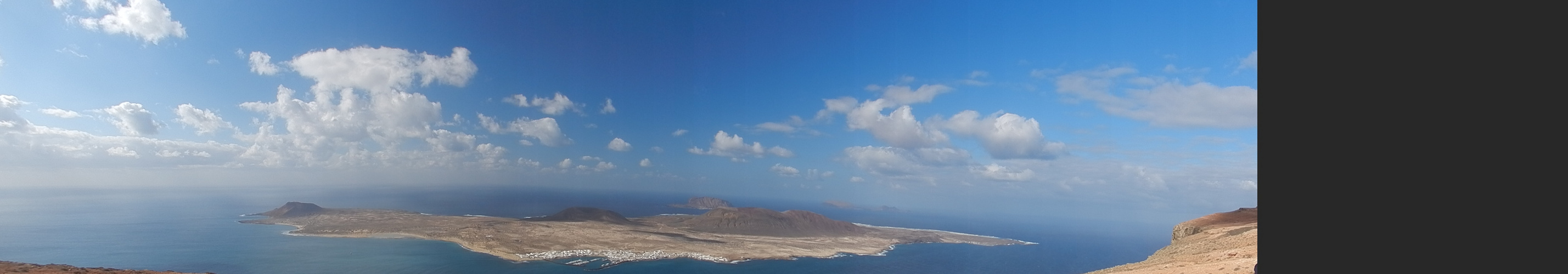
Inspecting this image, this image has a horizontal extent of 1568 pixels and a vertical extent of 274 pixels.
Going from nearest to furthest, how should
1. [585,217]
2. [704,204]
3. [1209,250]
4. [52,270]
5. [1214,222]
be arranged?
[52,270], [1209,250], [1214,222], [585,217], [704,204]

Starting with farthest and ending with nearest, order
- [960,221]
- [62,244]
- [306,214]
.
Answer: [960,221]
[306,214]
[62,244]

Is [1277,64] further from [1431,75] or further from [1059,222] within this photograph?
[1059,222]

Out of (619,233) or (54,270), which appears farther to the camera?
(619,233)

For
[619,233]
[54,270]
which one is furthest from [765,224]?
[54,270]

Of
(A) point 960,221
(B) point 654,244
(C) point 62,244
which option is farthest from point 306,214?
(A) point 960,221

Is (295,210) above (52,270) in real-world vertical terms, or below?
below

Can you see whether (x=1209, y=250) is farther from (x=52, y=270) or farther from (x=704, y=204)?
(x=704, y=204)
